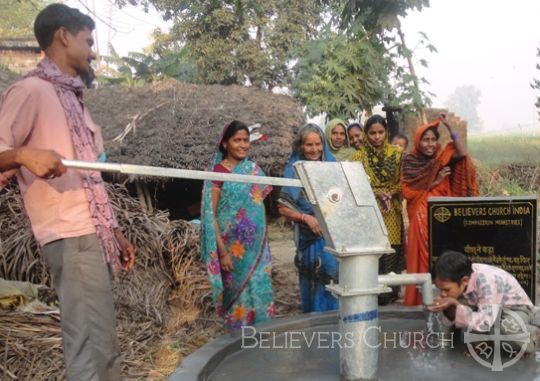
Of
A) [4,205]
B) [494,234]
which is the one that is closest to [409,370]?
[494,234]

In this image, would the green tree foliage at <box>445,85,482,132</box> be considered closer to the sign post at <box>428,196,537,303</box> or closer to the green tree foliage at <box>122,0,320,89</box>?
the green tree foliage at <box>122,0,320,89</box>

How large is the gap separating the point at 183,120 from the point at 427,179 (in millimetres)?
4956

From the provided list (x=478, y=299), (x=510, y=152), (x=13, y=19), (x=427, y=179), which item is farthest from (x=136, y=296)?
(x=13, y=19)

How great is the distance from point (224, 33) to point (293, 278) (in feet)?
28.2

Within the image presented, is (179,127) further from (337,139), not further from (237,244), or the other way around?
(237,244)

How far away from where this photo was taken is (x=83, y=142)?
1.99 meters

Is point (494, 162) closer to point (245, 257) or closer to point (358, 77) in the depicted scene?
point (358, 77)

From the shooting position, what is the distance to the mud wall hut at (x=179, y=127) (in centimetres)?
776

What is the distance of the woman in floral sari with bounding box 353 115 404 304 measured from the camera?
4.28 metres

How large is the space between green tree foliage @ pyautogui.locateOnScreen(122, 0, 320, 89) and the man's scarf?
1154 centimetres

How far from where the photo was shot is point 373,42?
928 cm

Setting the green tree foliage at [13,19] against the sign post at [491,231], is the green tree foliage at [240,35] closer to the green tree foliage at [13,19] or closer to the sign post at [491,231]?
the sign post at [491,231]

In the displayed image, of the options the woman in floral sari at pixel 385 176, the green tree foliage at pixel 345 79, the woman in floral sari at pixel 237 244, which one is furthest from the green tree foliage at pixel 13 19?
the woman in floral sari at pixel 237 244

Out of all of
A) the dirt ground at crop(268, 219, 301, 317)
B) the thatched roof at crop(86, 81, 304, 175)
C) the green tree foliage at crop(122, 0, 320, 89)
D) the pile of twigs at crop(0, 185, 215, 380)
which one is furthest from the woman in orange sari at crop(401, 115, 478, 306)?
the green tree foliage at crop(122, 0, 320, 89)
